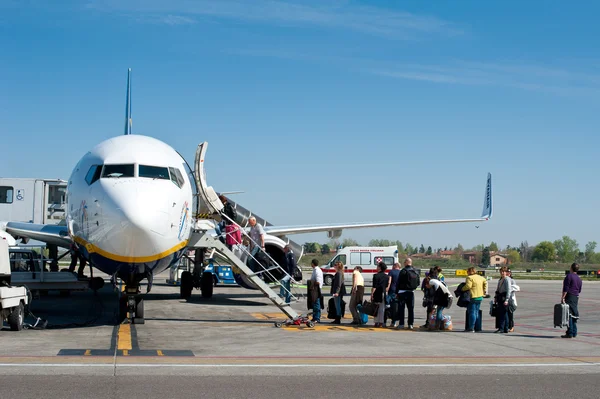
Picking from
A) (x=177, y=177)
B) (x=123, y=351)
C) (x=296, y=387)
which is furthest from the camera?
(x=177, y=177)

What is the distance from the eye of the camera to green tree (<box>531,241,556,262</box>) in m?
150

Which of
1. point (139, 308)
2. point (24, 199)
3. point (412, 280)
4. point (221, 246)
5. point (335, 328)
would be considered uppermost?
point (24, 199)

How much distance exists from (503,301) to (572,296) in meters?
1.52

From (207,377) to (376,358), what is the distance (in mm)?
3347

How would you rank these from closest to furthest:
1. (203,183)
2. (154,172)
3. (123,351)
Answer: (123,351)
(154,172)
(203,183)

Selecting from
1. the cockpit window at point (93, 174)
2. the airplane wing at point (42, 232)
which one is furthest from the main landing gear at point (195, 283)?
the cockpit window at point (93, 174)

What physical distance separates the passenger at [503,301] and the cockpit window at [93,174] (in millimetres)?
9120

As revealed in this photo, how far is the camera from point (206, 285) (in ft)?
86.0

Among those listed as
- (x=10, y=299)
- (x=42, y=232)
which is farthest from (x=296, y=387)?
(x=42, y=232)

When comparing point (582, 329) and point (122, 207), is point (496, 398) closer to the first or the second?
point (122, 207)

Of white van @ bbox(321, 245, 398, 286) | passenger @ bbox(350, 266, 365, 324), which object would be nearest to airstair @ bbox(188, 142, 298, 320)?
passenger @ bbox(350, 266, 365, 324)

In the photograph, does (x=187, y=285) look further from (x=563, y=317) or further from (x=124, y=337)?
(x=563, y=317)

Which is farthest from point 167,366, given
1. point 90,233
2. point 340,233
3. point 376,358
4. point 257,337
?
point 340,233

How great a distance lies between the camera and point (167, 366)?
1084 centimetres
